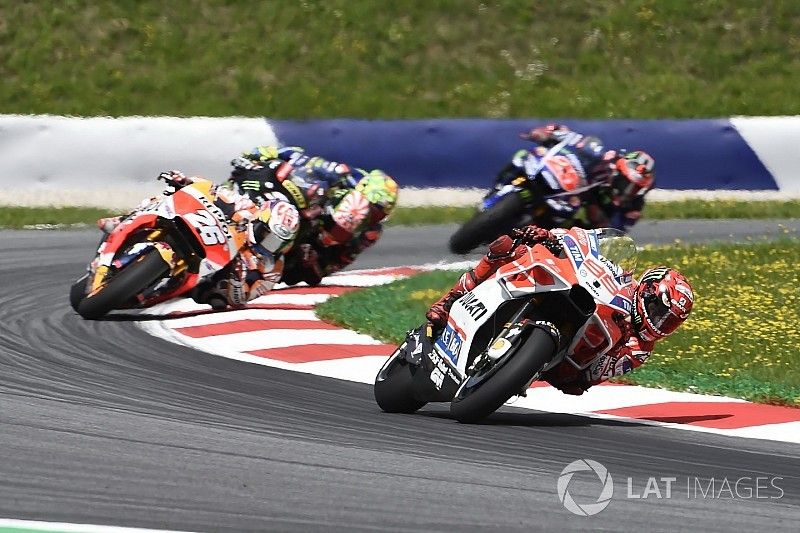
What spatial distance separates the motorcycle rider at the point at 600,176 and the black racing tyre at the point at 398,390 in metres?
5.57

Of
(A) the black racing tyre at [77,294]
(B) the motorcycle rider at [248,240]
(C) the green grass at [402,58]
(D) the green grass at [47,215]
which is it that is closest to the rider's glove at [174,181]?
(B) the motorcycle rider at [248,240]

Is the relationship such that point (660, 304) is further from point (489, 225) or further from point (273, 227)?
point (489, 225)

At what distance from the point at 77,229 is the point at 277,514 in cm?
1080

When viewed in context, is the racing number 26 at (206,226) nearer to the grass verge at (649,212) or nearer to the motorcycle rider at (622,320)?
the motorcycle rider at (622,320)

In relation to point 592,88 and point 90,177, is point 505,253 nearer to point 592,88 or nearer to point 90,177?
point 90,177

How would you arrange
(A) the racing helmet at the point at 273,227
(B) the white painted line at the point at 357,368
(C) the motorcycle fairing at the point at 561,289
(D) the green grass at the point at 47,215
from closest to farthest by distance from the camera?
(C) the motorcycle fairing at the point at 561,289 < (B) the white painted line at the point at 357,368 < (A) the racing helmet at the point at 273,227 < (D) the green grass at the point at 47,215

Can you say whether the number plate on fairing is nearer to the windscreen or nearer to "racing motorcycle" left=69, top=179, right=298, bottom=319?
the windscreen

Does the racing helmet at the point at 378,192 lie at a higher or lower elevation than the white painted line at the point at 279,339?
lower

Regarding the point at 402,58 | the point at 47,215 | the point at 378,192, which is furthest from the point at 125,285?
the point at 402,58

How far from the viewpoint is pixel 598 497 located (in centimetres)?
529

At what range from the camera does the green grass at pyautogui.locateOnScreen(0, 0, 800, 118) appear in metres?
18.9

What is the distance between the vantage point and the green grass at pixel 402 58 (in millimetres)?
18859

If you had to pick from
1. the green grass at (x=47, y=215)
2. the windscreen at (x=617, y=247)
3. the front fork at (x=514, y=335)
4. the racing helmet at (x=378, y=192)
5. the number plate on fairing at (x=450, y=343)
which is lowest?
the green grass at (x=47, y=215)

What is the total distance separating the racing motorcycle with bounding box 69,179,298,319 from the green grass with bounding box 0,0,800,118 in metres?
8.37
